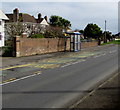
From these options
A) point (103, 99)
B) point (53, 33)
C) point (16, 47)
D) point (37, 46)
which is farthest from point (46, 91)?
point (53, 33)

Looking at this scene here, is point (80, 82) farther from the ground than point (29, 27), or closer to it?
closer to it

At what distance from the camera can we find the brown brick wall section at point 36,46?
22.5m

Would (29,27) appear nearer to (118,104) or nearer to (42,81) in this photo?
(42,81)

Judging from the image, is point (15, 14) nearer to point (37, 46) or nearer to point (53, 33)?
point (53, 33)

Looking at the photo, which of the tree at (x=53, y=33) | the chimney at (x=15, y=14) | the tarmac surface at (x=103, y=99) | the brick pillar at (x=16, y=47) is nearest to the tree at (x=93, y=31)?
the chimney at (x=15, y=14)

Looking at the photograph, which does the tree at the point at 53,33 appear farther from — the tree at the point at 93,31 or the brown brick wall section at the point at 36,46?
the tree at the point at 93,31

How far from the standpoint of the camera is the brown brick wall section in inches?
885

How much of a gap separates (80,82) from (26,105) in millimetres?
3987

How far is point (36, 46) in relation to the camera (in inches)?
1002

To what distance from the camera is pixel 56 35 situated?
33625 mm

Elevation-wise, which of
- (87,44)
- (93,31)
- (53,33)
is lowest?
(87,44)

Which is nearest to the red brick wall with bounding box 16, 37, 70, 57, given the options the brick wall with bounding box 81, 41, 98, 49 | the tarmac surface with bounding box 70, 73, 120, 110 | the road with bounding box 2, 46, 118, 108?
the brick wall with bounding box 81, 41, 98, 49

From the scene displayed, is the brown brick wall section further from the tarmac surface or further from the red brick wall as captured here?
the tarmac surface

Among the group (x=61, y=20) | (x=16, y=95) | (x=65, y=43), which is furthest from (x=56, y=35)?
(x=61, y=20)
